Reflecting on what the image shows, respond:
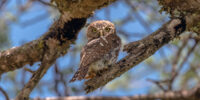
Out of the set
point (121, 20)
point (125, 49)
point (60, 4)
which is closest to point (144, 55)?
point (125, 49)

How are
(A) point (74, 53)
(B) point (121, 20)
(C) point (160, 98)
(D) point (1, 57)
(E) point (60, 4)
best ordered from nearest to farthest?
(E) point (60, 4), (D) point (1, 57), (C) point (160, 98), (A) point (74, 53), (B) point (121, 20)

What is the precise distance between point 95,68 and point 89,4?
0.62m

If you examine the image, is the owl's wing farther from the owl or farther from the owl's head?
the owl's head

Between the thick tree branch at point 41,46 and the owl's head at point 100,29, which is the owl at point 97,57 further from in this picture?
the owl's head at point 100,29

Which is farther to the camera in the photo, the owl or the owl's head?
the owl's head

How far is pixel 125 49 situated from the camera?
2.80 m

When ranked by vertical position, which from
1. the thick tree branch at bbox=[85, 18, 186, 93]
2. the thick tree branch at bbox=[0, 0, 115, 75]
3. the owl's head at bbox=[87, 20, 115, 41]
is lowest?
the thick tree branch at bbox=[85, 18, 186, 93]

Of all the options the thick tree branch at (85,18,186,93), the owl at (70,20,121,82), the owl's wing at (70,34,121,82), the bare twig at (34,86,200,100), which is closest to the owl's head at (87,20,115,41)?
the owl at (70,20,121,82)

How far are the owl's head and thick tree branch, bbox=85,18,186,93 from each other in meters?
1.11

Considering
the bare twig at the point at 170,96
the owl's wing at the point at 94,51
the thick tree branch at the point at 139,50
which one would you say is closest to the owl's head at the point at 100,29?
the owl's wing at the point at 94,51

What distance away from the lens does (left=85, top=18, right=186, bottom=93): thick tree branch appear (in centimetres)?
254

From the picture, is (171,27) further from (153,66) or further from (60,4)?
(153,66)

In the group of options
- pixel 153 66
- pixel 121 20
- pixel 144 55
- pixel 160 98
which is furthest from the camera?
pixel 153 66

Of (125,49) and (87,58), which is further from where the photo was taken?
(87,58)
